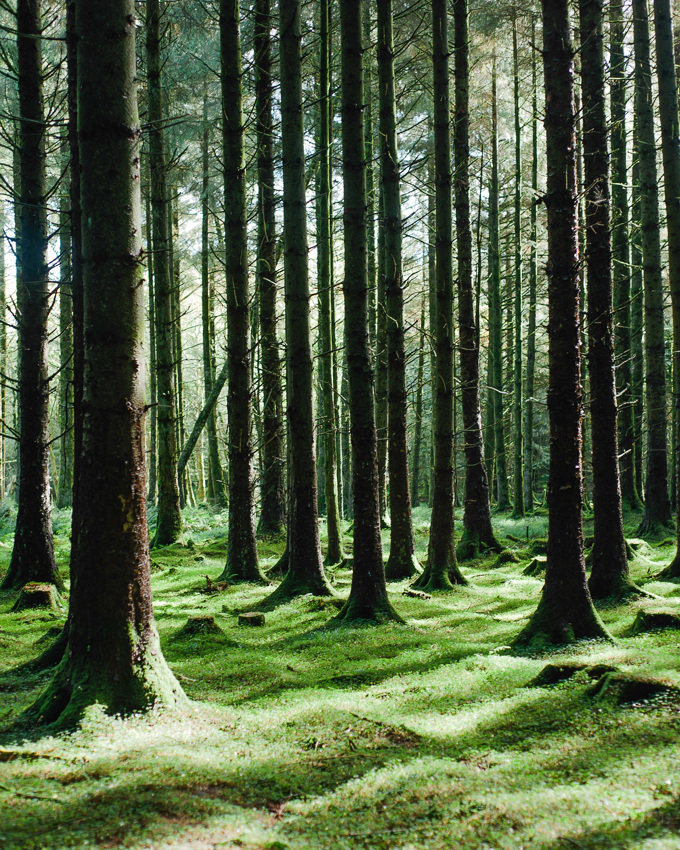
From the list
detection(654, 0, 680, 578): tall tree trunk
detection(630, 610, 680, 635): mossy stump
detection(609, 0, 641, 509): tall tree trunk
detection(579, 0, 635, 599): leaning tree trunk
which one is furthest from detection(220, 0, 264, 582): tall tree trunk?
detection(609, 0, 641, 509): tall tree trunk

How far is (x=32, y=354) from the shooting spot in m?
9.15

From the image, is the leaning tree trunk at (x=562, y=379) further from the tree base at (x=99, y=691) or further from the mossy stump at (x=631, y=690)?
the tree base at (x=99, y=691)

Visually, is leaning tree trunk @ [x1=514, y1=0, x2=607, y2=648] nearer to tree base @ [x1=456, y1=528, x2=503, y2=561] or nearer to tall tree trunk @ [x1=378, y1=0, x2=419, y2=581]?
tall tree trunk @ [x1=378, y1=0, x2=419, y2=581]

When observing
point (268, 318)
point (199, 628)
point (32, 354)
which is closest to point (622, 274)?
point (268, 318)

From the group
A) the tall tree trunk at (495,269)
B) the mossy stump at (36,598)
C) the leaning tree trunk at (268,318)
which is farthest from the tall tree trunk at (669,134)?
the tall tree trunk at (495,269)

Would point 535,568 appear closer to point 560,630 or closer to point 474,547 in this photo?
point 474,547

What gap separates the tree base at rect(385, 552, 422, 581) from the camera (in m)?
10.3

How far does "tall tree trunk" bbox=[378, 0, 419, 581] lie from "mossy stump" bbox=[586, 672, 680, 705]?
5.35 meters

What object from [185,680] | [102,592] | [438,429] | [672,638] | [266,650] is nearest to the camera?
[102,592]

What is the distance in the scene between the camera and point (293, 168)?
8828mm

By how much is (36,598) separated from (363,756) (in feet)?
19.7

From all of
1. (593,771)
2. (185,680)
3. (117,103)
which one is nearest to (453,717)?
(593,771)

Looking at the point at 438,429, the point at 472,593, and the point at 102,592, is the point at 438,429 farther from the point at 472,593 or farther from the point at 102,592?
the point at 102,592

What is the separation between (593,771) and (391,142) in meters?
8.19
